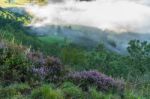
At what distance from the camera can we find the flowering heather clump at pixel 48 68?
12062mm

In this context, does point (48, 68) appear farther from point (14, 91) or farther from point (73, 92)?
point (14, 91)

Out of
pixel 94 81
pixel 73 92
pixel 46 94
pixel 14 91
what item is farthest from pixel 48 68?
pixel 46 94

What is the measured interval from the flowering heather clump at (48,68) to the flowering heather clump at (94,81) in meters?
0.40

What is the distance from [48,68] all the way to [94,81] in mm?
1499

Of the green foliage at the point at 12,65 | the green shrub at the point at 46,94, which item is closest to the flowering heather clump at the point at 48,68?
the green foliage at the point at 12,65

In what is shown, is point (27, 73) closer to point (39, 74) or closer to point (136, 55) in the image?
point (39, 74)

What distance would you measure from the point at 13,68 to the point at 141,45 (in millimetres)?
97098

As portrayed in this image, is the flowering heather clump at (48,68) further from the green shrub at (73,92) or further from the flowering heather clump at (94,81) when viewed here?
the green shrub at (73,92)

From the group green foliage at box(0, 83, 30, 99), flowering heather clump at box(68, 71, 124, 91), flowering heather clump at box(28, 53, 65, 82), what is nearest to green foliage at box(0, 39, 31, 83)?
flowering heather clump at box(28, 53, 65, 82)

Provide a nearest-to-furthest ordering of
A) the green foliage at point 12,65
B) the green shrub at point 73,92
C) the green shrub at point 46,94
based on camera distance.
→ the green shrub at point 46,94 < the green shrub at point 73,92 < the green foliage at point 12,65

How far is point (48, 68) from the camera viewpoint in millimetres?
12500

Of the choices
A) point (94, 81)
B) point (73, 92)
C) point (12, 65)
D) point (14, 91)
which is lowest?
point (94, 81)

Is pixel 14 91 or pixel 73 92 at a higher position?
pixel 14 91

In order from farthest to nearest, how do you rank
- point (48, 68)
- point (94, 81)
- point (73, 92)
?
point (48, 68)
point (94, 81)
point (73, 92)
